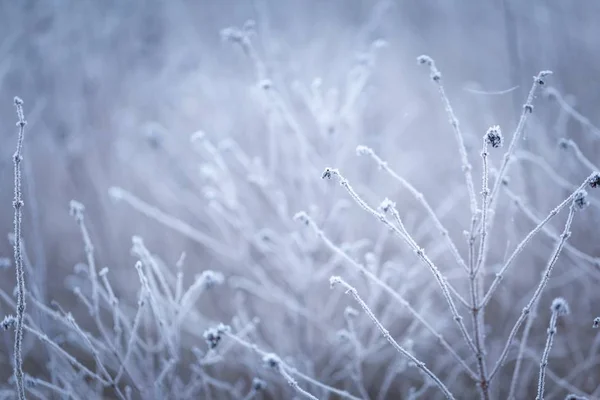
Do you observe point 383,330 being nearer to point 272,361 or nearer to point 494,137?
point 272,361

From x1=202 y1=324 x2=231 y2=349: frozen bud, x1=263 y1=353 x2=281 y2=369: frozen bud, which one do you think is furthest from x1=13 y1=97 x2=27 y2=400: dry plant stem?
x1=263 y1=353 x2=281 y2=369: frozen bud

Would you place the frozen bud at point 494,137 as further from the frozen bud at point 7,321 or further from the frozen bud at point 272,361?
the frozen bud at point 7,321

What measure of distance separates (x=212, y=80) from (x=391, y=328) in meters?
3.52

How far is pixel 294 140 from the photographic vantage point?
4.21m

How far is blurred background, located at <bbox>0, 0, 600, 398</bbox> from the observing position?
3616 mm

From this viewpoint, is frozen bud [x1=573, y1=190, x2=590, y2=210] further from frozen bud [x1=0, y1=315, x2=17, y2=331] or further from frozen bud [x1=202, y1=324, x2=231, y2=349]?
frozen bud [x1=0, y1=315, x2=17, y2=331]

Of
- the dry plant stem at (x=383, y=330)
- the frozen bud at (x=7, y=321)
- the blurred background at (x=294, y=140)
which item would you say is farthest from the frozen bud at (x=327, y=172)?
the blurred background at (x=294, y=140)

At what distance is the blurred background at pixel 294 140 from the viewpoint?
11.9 feet

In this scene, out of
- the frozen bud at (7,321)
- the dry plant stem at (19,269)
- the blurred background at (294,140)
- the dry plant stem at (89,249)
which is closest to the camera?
the dry plant stem at (19,269)

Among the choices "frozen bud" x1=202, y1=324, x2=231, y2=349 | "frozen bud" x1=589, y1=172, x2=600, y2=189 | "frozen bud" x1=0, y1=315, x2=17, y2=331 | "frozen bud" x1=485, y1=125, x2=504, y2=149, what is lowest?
"frozen bud" x1=0, y1=315, x2=17, y2=331

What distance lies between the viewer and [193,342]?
5.59 metres

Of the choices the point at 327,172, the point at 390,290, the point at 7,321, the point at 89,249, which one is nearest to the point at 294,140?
the point at 89,249

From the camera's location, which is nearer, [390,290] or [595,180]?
[595,180]

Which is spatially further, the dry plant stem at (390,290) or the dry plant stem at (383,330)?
the dry plant stem at (390,290)
